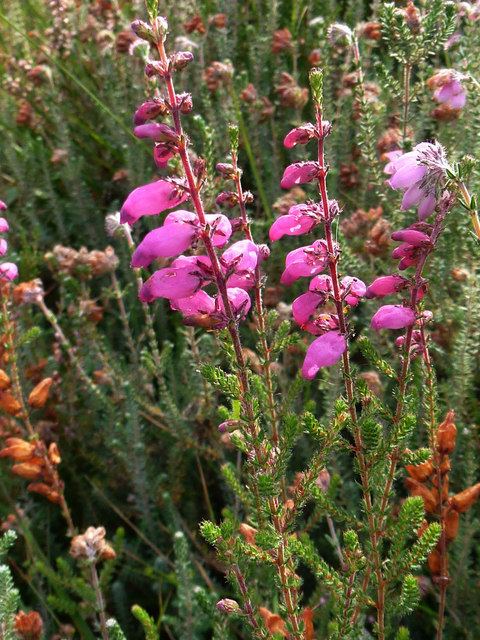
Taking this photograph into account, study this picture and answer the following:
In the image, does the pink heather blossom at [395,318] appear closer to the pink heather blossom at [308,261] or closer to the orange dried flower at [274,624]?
the pink heather blossom at [308,261]

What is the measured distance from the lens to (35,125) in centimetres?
404

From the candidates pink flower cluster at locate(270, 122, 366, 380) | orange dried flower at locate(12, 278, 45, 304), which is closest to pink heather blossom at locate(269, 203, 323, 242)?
pink flower cluster at locate(270, 122, 366, 380)

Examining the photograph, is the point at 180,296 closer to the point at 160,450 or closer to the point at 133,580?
the point at 133,580

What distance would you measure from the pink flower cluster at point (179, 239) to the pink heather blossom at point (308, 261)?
72mm

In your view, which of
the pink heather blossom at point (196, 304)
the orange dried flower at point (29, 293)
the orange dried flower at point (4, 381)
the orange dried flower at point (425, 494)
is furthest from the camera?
the orange dried flower at point (29, 293)

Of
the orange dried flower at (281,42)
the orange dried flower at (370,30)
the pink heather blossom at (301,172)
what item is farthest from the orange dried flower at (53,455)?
the orange dried flower at (281,42)

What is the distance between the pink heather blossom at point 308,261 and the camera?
44.1 inches

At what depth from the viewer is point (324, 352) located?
3.62 ft

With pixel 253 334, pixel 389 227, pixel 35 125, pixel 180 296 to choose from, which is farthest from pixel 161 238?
pixel 35 125

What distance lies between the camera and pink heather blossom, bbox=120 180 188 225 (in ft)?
3.35

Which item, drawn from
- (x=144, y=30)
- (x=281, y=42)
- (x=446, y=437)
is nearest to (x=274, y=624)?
(x=446, y=437)

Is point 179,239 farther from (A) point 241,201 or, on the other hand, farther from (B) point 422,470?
(B) point 422,470

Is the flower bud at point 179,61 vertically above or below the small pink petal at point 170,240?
above

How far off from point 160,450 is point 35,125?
2.20 m
